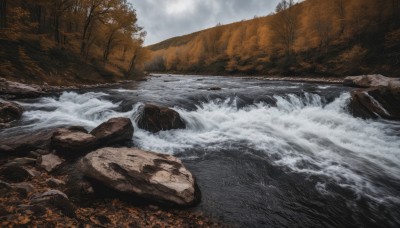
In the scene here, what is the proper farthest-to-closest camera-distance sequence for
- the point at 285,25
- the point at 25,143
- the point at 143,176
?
the point at 285,25, the point at 25,143, the point at 143,176

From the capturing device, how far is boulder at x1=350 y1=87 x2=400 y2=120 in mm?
13747

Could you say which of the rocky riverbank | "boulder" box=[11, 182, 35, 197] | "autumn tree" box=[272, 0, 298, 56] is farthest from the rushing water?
"autumn tree" box=[272, 0, 298, 56]

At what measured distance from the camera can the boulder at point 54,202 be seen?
4145mm

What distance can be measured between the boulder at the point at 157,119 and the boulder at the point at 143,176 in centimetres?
428

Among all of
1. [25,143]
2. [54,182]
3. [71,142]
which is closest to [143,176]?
[54,182]

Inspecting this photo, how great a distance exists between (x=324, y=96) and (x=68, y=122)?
54.1 feet

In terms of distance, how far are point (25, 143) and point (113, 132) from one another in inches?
100

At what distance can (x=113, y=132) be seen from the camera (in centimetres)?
844

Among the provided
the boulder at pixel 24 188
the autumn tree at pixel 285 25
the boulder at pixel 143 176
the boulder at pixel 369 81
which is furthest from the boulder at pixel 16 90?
the autumn tree at pixel 285 25

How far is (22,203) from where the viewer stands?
4133mm

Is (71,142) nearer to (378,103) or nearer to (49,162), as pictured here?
(49,162)

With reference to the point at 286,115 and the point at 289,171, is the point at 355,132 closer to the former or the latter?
the point at 286,115

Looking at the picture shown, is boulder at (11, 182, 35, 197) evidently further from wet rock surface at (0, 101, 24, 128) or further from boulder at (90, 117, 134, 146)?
wet rock surface at (0, 101, 24, 128)

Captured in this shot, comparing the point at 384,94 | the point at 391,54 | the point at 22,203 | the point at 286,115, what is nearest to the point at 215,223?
the point at 22,203
